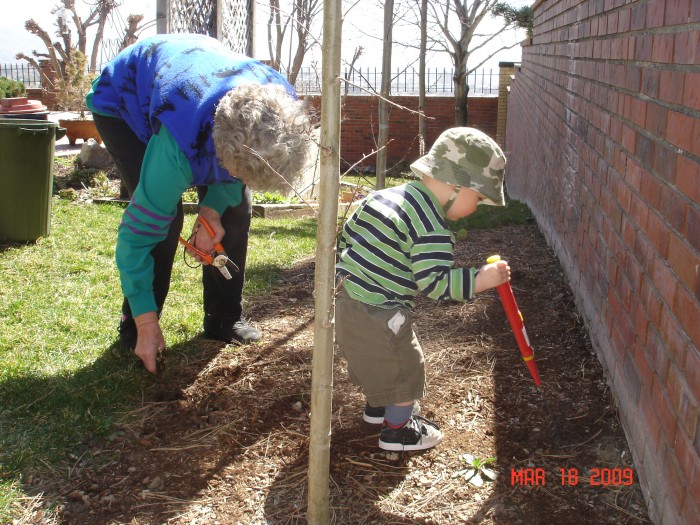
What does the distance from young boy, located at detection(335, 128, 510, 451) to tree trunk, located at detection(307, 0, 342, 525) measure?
1.84 feet

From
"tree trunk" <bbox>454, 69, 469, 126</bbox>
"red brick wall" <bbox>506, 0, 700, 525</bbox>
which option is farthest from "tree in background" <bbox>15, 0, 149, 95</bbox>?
"red brick wall" <bbox>506, 0, 700, 525</bbox>

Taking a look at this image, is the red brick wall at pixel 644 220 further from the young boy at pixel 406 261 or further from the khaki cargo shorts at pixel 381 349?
the khaki cargo shorts at pixel 381 349

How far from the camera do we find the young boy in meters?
2.60

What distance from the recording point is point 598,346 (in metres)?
3.62

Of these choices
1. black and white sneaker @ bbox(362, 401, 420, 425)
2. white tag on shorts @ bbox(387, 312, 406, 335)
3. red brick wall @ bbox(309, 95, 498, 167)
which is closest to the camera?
white tag on shorts @ bbox(387, 312, 406, 335)

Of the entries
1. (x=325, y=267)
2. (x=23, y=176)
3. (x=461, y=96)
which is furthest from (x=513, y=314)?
(x=461, y=96)

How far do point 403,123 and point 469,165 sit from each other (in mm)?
13765

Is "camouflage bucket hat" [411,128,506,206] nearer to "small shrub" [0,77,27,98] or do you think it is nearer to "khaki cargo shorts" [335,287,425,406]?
"khaki cargo shorts" [335,287,425,406]

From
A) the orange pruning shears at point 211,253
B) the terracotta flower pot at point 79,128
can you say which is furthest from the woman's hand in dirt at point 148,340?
the terracotta flower pot at point 79,128

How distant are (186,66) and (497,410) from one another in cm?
200

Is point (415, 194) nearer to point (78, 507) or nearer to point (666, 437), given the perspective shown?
point (666, 437)

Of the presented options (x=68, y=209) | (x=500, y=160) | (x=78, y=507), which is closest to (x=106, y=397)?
(x=78, y=507)

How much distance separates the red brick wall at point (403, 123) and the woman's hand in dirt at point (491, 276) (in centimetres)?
1331

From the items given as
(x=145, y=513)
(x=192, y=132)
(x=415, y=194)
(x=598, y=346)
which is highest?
(x=192, y=132)
